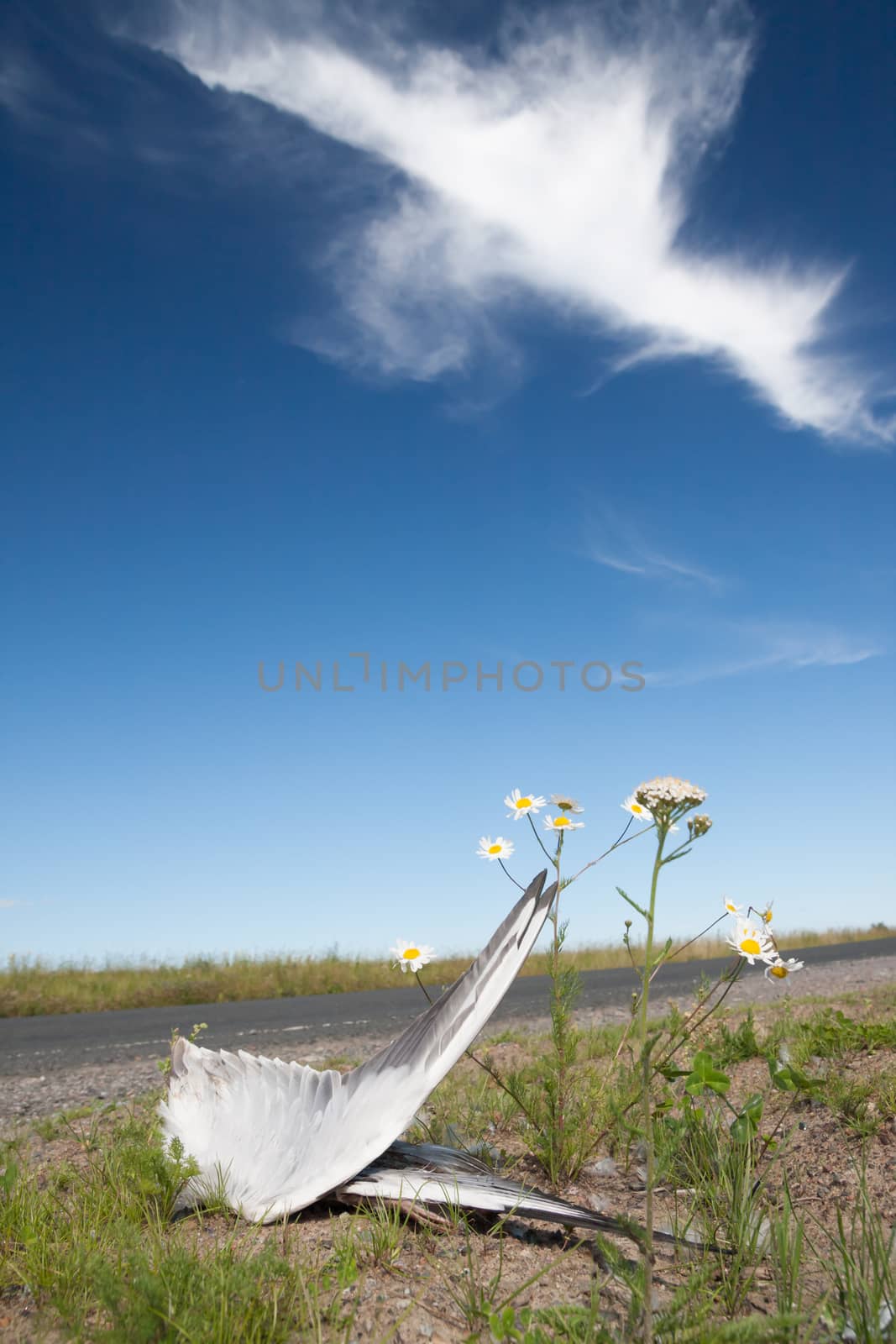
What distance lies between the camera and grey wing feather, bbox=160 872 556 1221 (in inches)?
115

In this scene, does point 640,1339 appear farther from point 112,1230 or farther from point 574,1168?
point 112,1230

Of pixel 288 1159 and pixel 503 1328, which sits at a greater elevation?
pixel 288 1159

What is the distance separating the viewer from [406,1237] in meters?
2.96

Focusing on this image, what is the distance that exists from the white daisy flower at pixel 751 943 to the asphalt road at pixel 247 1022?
6190mm

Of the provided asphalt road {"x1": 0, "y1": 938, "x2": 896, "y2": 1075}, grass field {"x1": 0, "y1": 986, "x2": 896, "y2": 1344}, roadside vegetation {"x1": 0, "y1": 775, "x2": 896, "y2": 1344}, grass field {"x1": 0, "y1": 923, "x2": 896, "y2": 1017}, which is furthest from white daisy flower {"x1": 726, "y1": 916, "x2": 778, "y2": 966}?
grass field {"x1": 0, "y1": 923, "x2": 896, "y2": 1017}

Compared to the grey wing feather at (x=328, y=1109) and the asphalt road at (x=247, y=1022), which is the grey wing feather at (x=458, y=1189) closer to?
the grey wing feather at (x=328, y=1109)

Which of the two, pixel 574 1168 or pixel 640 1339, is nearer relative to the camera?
pixel 640 1339

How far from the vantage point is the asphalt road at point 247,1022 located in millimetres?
9000

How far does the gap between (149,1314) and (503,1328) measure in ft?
2.82

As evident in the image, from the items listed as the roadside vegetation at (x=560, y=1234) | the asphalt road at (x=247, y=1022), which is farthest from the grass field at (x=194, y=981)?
the roadside vegetation at (x=560, y=1234)

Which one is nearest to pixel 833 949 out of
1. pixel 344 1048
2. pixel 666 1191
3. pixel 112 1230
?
pixel 344 1048

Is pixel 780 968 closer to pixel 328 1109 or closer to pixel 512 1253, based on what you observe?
pixel 512 1253

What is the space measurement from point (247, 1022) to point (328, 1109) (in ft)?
27.4

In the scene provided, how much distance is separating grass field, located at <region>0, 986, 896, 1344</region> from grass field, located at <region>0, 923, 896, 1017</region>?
10.1 meters
